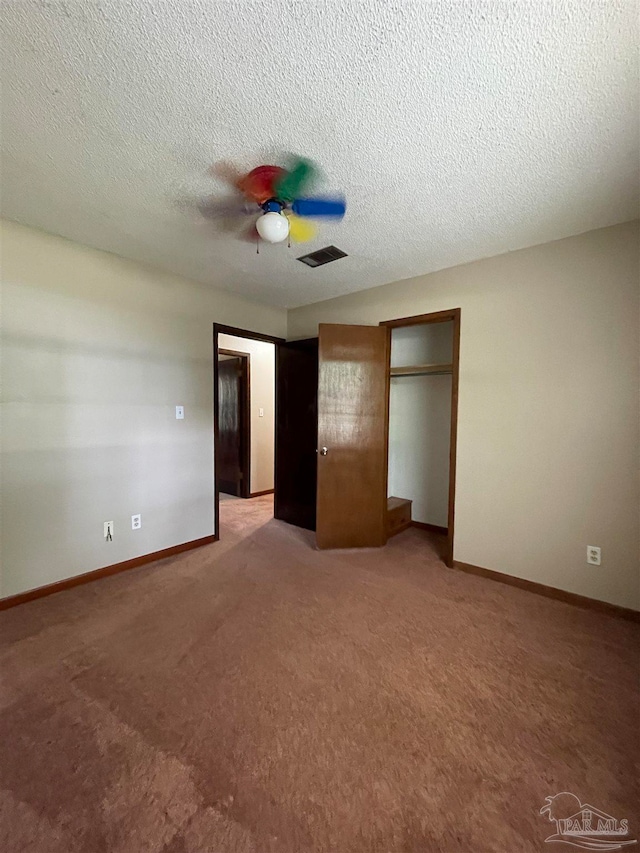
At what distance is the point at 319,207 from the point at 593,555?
2764 millimetres

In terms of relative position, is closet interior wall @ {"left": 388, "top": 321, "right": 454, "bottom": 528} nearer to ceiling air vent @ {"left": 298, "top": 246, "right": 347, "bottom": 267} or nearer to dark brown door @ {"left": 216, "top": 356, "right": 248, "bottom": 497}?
ceiling air vent @ {"left": 298, "top": 246, "right": 347, "bottom": 267}

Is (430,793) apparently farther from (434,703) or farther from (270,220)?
(270,220)

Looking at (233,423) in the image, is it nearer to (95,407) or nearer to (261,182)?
(95,407)

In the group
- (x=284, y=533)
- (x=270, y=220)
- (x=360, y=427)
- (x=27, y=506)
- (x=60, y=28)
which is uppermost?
(x=60, y=28)

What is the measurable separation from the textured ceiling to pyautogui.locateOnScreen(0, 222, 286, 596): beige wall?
18.2 inches

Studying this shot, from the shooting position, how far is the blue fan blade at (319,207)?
1865mm

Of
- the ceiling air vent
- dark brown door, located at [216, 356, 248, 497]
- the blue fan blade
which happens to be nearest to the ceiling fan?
the blue fan blade

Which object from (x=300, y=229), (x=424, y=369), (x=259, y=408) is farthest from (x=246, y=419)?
(x=300, y=229)

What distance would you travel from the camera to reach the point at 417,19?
1.02 m

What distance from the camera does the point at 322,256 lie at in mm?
2559

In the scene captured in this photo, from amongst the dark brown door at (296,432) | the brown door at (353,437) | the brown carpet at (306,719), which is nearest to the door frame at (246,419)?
the dark brown door at (296,432)

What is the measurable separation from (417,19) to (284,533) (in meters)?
3.53

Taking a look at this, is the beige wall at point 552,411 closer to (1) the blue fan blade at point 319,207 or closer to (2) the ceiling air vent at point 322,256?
(2) the ceiling air vent at point 322,256

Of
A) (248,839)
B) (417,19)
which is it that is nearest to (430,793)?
(248,839)
